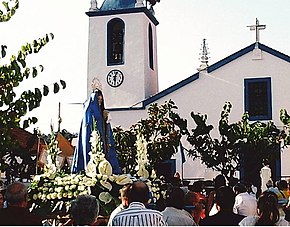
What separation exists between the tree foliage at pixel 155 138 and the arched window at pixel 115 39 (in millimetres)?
5645

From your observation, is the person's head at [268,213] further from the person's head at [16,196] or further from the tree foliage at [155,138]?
the tree foliage at [155,138]

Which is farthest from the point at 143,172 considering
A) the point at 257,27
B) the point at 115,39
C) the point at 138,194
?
the point at 115,39

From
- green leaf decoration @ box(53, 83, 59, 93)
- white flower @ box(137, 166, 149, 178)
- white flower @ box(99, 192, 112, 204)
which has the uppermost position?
green leaf decoration @ box(53, 83, 59, 93)

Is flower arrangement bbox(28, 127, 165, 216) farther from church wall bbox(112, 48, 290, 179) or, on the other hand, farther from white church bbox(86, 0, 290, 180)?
church wall bbox(112, 48, 290, 179)

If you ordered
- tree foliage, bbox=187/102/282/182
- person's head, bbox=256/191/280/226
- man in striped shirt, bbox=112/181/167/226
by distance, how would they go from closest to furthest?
man in striped shirt, bbox=112/181/167/226 < person's head, bbox=256/191/280/226 < tree foliage, bbox=187/102/282/182

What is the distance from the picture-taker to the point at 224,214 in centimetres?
651

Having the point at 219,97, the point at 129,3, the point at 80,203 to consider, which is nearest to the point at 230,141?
the point at 219,97

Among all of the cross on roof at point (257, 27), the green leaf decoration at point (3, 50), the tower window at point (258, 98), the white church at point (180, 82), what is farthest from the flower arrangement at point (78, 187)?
the cross on roof at point (257, 27)

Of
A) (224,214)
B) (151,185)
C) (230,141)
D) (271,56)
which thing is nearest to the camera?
(224,214)

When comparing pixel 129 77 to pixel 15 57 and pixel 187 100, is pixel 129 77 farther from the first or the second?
pixel 15 57

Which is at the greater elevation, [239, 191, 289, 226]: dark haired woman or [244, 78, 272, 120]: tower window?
[244, 78, 272, 120]: tower window

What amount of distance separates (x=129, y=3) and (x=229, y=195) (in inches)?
863

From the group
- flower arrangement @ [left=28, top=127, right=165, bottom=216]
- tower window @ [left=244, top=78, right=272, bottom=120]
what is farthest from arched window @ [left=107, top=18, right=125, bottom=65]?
flower arrangement @ [left=28, top=127, right=165, bottom=216]

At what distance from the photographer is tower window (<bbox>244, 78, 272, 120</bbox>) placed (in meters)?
25.5
